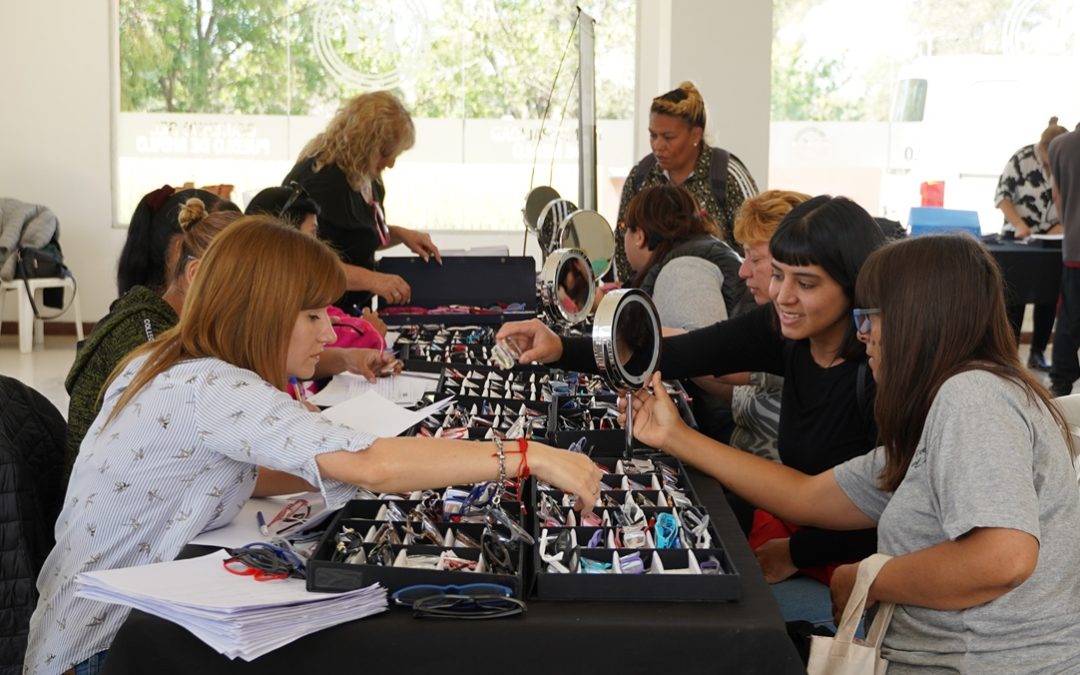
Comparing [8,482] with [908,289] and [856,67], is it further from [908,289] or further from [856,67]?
[856,67]

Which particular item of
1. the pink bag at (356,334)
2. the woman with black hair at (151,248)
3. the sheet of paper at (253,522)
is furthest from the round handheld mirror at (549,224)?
the sheet of paper at (253,522)

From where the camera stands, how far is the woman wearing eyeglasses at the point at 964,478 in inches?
54.6

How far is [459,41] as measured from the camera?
27.3ft

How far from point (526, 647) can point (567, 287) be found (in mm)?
1931

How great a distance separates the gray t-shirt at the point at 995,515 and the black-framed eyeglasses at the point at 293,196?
80.7 inches

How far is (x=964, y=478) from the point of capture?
4.57 feet

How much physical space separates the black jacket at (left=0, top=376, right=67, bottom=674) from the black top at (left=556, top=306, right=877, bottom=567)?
4.26 ft

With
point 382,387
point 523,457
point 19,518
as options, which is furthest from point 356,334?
point 523,457

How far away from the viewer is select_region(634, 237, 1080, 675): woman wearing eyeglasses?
1.39 metres

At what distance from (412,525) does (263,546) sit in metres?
0.19

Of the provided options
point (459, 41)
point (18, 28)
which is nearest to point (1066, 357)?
point (459, 41)

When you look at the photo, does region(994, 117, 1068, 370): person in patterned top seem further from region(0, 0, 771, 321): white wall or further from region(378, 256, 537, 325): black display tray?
region(378, 256, 537, 325): black display tray

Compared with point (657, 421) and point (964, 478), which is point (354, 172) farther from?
point (964, 478)

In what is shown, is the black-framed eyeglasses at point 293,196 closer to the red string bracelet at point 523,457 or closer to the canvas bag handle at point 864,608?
the red string bracelet at point 523,457
